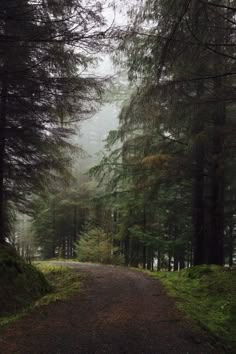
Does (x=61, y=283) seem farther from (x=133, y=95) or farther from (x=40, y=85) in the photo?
(x=133, y=95)

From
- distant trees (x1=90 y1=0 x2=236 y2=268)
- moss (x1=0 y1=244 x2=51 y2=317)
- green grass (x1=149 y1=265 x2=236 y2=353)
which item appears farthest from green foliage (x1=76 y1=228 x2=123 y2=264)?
moss (x1=0 y1=244 x2=51 y2=317)

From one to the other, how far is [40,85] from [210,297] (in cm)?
619

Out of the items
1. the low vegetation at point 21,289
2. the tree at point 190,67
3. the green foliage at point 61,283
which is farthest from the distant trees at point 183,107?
the low vegetation at point 21,289

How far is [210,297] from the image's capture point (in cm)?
836

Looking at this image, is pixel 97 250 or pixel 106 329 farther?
pixel 97 250

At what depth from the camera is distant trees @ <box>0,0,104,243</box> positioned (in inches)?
274

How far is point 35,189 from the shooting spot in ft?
38.5

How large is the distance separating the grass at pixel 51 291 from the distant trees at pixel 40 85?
209cm

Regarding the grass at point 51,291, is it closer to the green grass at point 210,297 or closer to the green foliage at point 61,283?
the green foliage at point 61,283

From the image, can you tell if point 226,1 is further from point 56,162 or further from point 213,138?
point 56,162

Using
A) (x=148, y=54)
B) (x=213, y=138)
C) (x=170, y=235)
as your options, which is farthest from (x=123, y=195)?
(x=148, y=54)

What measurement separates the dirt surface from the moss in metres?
0.58

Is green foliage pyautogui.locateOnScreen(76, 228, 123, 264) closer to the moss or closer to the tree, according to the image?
the tree

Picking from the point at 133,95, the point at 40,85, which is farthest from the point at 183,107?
the point at 133,95
